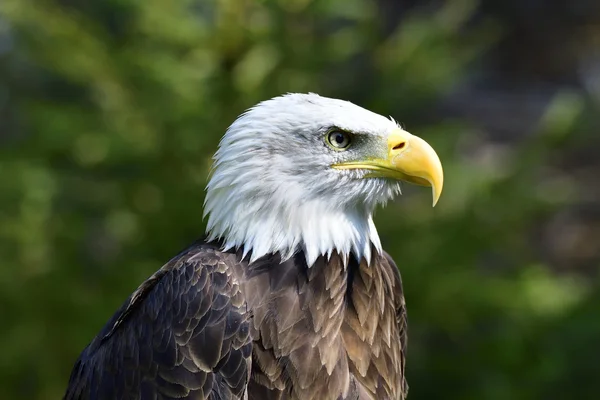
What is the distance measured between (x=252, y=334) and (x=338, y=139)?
0.73 meters

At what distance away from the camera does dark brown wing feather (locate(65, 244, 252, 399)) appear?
9.75ft

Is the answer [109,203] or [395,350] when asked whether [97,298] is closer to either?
[109,203]

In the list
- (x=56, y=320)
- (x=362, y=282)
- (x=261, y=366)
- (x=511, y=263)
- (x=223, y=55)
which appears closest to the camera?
(x=261, y=366)

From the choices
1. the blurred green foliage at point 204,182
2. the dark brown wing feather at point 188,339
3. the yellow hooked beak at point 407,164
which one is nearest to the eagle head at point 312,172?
the yellow hooked beak at point 407,164

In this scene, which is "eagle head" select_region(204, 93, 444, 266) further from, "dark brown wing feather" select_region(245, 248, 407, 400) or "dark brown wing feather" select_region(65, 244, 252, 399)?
"dark brown wing feather" select_region(65, 244, 252, 399)

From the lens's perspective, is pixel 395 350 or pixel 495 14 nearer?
pixel 395 350

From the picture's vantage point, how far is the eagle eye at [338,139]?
3.11m

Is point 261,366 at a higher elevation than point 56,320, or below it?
higher

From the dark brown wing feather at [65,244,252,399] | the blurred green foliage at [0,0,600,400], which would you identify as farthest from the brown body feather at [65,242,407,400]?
the blurred green foliage at [0,0,600,400]

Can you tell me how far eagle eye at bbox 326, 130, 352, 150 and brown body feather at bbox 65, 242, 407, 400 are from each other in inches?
15.7

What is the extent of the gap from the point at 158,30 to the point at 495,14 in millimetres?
7598

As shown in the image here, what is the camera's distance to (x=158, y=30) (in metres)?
5.95

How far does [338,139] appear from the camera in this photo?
3.12 m

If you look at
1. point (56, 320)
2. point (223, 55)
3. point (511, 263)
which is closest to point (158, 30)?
point (223, 55)
